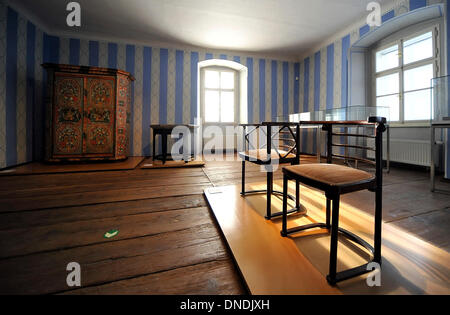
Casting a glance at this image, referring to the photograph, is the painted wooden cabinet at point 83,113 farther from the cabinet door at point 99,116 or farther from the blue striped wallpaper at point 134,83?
the blue striped wallpaper at point 134,83

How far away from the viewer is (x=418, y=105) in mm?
3428

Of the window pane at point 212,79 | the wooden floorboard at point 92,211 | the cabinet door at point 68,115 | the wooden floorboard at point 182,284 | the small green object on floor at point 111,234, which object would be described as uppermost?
the window pane at point 212,79

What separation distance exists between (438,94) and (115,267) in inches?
135

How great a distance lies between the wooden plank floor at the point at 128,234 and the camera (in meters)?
0.81

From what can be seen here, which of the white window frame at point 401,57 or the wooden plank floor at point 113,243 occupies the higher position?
the white window frame at point 401,57

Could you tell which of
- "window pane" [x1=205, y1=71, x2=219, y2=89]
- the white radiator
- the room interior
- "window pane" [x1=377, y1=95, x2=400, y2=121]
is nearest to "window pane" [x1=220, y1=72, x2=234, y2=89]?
the room interior

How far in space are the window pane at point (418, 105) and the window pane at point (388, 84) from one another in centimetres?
29

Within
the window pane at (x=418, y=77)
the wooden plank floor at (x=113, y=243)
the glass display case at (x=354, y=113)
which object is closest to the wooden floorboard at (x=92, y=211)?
the wooden plank floor at (x=113, y=243)

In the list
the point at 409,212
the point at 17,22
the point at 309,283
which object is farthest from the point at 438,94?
the point at 17,22

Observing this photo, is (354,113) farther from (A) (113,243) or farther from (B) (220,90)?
(A) (113,243)

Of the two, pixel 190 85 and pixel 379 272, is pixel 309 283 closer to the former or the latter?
pixel 379 272

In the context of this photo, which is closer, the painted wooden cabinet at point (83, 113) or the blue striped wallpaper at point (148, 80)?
the blue striped wallpaper at point (148, 80)

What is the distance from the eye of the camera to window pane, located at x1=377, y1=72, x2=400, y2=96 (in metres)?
3.77

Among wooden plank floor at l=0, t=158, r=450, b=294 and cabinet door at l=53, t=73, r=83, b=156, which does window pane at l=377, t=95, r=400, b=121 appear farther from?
cabinet door at l=53, t=73, r=83, b=156
